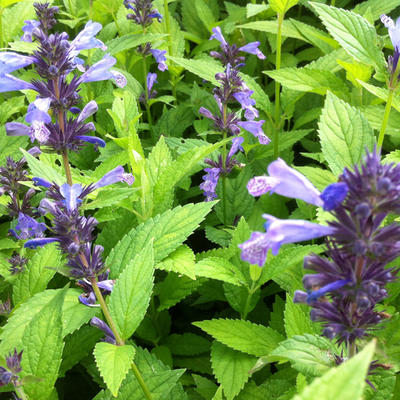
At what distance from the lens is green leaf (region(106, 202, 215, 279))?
2121 mm

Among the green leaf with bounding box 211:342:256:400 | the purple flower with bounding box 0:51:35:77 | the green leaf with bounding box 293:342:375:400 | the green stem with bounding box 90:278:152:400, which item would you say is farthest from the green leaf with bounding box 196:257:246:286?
the green leaf with bounding box 293:342:375:400

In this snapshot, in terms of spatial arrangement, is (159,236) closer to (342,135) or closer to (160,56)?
(342,135)

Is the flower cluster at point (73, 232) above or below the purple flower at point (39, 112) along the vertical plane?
below

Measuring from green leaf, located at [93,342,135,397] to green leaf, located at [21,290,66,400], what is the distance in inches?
6.3

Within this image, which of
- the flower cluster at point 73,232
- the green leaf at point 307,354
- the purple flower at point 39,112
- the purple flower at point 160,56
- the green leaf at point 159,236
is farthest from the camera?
the purple flower at point 160,56

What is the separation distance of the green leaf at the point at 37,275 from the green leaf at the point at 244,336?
865 millimetres

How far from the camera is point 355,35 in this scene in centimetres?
219

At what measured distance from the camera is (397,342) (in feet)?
6.07

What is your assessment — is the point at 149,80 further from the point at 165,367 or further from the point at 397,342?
the point at 397,342

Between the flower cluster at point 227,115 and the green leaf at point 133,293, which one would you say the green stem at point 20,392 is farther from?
the flower cluster at point 227,115

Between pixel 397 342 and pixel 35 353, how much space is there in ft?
4.97

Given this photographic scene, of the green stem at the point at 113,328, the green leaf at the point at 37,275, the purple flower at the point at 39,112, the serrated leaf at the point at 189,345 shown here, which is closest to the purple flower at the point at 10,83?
the purple flower at the point at 39,112

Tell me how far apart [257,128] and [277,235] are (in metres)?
2.30

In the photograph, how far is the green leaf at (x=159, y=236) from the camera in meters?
2.12
